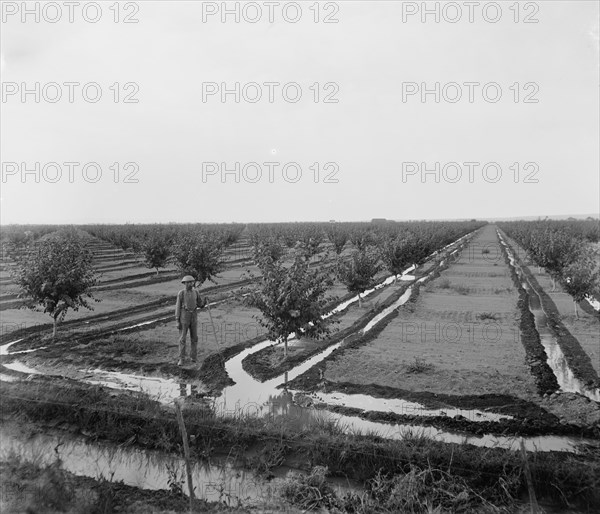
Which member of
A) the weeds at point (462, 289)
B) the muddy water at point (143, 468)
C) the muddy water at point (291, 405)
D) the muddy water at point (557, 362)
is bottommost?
the muddy water at point (143, 468)

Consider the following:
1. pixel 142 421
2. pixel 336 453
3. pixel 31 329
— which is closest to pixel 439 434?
pixel 336 453

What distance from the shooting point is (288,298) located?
9.97m

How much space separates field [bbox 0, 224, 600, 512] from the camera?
6.00m

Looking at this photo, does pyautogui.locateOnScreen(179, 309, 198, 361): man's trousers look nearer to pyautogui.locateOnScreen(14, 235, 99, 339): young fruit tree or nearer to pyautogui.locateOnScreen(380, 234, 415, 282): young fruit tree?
pyautogui.locateOnScreen(14, 235, 99, 339): young fruit tree

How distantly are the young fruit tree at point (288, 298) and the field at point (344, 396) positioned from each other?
1.32ft

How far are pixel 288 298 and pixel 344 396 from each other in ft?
7.68

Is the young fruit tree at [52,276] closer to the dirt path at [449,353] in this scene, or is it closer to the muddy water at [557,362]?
the dirt path at [449,353]

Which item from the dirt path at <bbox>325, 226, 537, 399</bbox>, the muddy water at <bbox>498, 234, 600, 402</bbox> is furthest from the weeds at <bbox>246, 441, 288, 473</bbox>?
the muddy water at <bbox>498, 234, 600, 402</bbox>

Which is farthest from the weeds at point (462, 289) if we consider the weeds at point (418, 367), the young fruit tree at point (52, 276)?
the young fruit tree at point (52, 276)

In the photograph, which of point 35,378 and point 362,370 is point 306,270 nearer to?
point 362,370

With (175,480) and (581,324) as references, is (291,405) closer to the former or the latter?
(175,480)

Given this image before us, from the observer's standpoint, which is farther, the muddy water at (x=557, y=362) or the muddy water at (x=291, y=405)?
the muddy water at (x=557, y=362)

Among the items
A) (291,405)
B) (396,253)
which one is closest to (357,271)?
(396,253)

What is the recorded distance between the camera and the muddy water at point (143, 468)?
593cm
